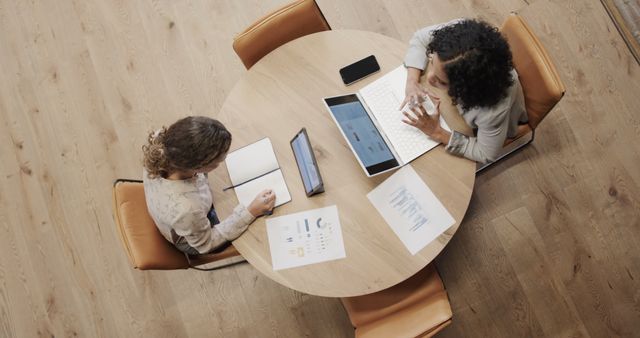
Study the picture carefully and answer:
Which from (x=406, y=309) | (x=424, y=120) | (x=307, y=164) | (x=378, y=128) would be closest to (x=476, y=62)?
(x=424, y=120)

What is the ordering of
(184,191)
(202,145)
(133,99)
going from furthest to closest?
(133,99), (184,191), (202,145)

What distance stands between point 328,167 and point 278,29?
2.08 feet

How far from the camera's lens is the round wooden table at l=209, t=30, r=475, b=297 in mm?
1638

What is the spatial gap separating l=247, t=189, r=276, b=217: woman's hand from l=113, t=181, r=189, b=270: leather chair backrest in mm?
374

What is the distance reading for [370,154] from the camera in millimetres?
1670

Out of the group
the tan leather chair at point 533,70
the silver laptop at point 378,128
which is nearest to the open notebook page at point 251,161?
the silver laptop at point 378,128

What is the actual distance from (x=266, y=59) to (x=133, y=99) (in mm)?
1221

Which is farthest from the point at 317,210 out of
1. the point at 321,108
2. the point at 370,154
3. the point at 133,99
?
the point at 133,99

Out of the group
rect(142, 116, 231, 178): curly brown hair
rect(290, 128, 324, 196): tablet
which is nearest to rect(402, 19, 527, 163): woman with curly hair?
rect(290, 128, 324, 196): tablet

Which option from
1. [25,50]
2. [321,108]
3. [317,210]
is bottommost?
[317,210]

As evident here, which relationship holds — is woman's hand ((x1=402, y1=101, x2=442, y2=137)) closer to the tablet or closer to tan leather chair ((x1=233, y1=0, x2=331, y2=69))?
the tablet

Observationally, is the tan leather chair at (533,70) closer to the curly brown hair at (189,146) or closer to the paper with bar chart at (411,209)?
the paper with bar chart at (411,209)

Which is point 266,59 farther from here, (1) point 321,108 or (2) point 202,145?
(2) point 202,145

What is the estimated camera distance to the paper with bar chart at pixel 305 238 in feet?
Answer: 5.46
